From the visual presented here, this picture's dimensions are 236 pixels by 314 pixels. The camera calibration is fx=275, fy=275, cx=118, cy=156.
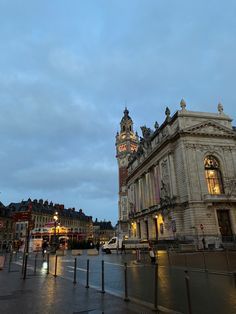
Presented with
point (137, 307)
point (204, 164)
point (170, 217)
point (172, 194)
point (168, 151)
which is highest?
point (168, 151)

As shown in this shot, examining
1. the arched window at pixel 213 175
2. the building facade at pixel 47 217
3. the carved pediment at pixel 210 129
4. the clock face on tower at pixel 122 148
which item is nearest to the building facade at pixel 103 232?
the building facade at pixel 47 217

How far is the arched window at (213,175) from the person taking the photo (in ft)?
166

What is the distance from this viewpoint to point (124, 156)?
12556 centimetres

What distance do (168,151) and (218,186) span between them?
11.2 m

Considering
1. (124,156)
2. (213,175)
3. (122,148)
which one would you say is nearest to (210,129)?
(213,175)

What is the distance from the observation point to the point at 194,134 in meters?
50.2

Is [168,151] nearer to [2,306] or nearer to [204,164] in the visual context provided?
[204,164]

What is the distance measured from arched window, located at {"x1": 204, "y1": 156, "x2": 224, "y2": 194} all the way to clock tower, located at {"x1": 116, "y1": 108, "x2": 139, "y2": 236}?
62.0 metres

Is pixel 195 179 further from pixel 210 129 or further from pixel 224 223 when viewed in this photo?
pixel 210 129

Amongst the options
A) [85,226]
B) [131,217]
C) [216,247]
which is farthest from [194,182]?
[85,226]

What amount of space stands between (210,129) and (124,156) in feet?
247

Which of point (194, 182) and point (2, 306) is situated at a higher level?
point (194, 182)

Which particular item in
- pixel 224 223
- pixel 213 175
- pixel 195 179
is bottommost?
pixel 224 223

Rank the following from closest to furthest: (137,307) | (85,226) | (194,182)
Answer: (137,307) → (194,182) → (85,226)
